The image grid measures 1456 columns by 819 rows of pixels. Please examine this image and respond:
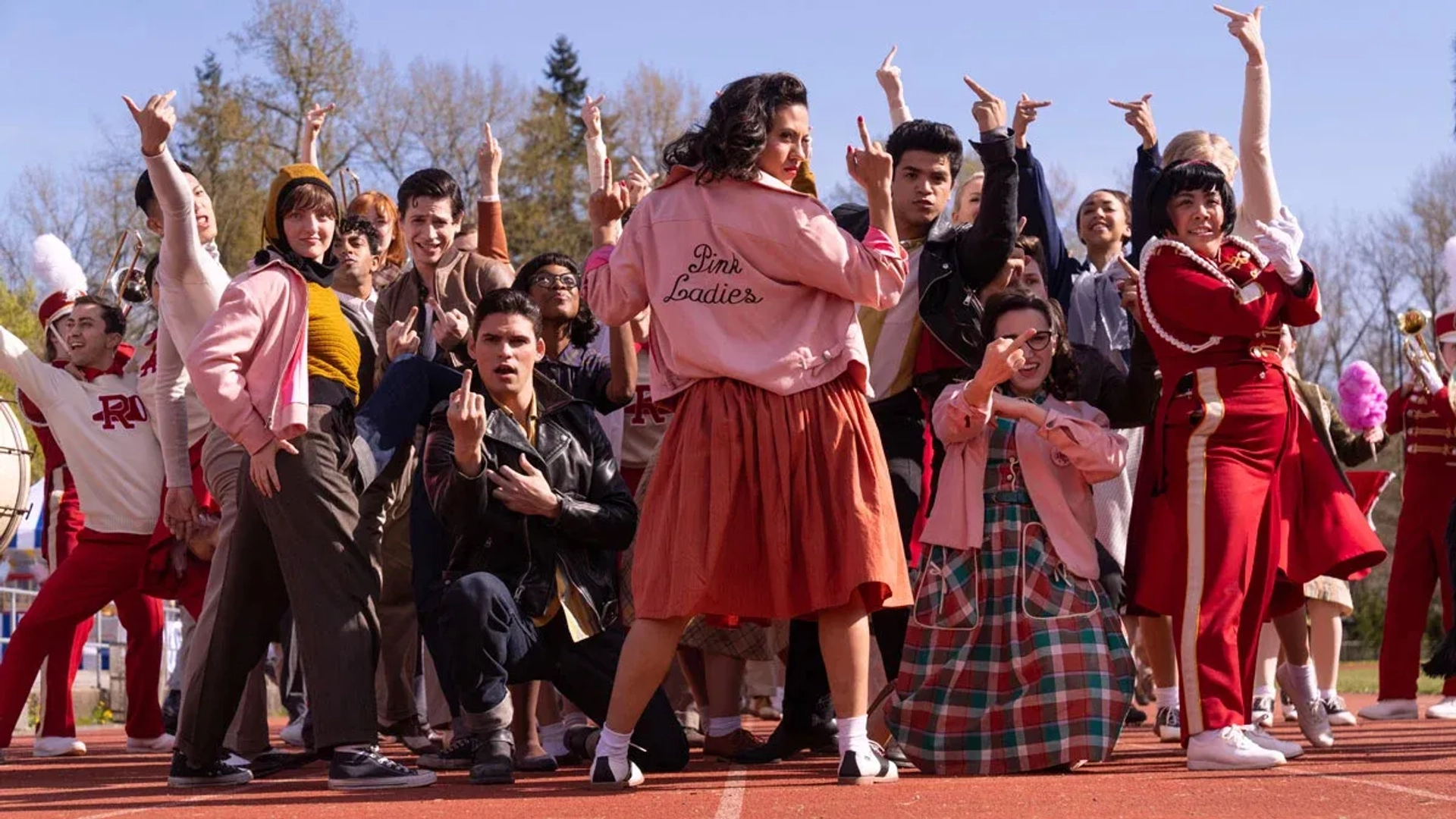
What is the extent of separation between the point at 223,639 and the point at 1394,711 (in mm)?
5987

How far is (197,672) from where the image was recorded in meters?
6.27

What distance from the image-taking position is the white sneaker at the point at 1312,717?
23.4ft

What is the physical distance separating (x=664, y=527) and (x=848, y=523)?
1.89 feet

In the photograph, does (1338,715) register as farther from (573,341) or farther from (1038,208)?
(573,341)

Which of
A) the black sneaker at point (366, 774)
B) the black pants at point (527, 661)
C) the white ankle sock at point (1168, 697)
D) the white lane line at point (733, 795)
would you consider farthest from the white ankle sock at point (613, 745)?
the white ankle sock at point (1168, 697)

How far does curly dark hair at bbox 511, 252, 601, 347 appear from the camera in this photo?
7770 millimetres

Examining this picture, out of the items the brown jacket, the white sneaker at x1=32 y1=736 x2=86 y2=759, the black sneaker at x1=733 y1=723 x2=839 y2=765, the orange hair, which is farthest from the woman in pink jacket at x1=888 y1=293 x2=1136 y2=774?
the white sneaker at x1=32 y1=736 x2=86 y2=759

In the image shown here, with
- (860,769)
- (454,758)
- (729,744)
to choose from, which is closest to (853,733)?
(860,769)

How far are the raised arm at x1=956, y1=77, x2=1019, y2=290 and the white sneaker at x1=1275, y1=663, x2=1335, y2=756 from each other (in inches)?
80.0

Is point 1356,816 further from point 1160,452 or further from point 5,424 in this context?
point 5,424

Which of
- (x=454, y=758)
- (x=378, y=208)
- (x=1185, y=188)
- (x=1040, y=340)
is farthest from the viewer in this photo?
(x=378, y=208)

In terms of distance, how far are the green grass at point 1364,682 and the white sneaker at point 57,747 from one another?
7.99m

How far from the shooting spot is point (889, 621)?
6.96 metres

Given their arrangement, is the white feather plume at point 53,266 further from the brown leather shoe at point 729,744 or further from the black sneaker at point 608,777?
the black sneaker at point 608,777
